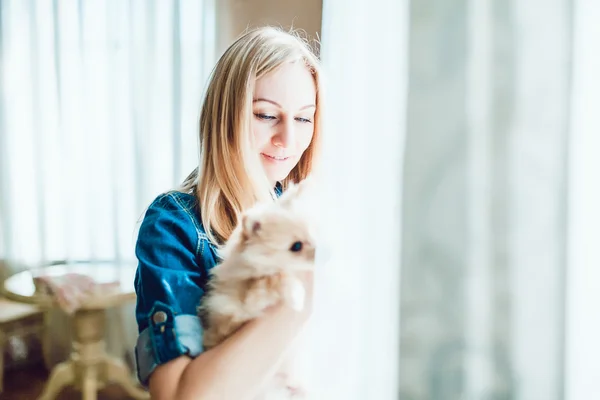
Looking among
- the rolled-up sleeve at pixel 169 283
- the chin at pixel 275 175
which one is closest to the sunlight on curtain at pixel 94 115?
the chin at pixel 275 175

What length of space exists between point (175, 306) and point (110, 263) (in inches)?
59.0

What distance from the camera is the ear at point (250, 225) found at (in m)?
0.63

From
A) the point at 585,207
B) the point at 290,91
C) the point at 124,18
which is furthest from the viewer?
the point at 124,18

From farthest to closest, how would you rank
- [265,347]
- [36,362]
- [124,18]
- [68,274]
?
[36,362] < [124,18] < [68,274] < [265,347]

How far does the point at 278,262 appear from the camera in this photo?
615 millimetres

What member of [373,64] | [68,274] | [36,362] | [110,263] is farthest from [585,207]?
[36,362]

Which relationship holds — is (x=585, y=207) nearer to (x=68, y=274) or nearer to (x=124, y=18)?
(x=68, y=274)

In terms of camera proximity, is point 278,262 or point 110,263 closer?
point 278,262

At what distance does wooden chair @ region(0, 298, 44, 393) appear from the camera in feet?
6.60

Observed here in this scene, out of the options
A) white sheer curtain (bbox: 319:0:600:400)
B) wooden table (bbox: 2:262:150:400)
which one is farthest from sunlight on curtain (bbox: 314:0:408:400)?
wooden table (bbox: 2:262:150:400)

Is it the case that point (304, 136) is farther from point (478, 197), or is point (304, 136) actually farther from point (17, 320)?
point (17, 320)

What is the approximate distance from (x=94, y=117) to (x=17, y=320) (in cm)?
87

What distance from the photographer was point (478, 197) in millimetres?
366

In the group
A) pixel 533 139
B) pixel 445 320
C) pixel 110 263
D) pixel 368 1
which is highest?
pixel 368 1
